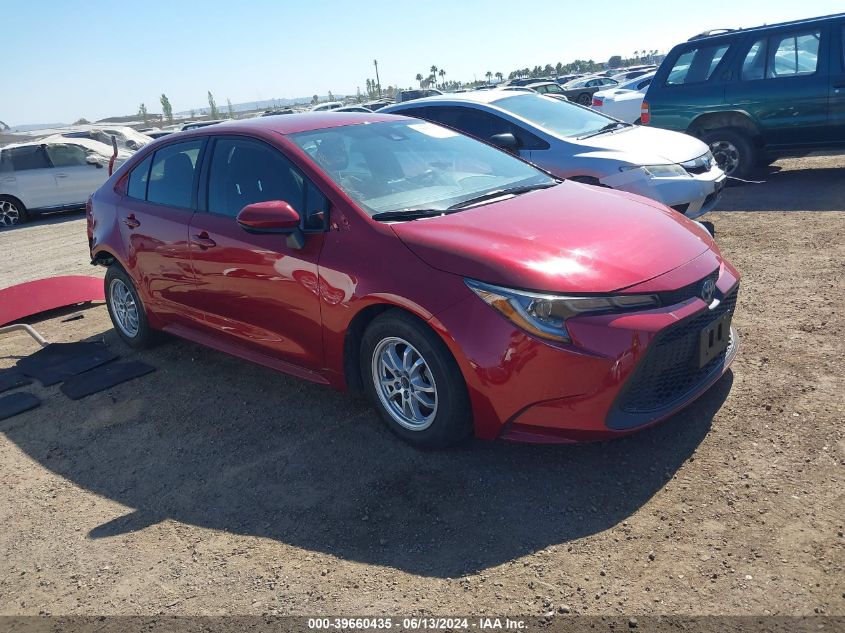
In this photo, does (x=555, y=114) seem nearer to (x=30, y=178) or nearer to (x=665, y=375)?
(x=665, y=375)

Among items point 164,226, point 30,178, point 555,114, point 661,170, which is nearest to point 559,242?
point 164,226

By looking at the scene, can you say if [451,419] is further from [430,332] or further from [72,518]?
[72,518]

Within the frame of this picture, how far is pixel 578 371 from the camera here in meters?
3.04

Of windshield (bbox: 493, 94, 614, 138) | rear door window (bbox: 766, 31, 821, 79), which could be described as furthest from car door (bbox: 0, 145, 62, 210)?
rear door window (bbox: 766, 31, 821, 79)

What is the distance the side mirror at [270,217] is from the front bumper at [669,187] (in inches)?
158

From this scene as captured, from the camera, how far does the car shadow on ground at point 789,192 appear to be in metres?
8.12

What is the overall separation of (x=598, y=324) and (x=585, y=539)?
896 mm

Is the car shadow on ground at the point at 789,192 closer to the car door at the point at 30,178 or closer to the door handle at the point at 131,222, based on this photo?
the door handle at the point at 131,222

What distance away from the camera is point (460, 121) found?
7879 mm

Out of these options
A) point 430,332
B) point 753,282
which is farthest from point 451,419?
point 753,282

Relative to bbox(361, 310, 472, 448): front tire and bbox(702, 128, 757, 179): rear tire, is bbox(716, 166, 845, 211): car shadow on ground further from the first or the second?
bbox(361, 310, 472, 448): front tire

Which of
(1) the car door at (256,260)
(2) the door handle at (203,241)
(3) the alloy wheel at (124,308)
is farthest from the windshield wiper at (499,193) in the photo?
(3) the alloy wheel at (124,308)

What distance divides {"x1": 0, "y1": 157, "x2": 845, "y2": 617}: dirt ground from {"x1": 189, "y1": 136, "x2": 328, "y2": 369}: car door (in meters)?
0.49

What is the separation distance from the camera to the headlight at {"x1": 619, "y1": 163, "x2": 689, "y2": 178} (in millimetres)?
6871
